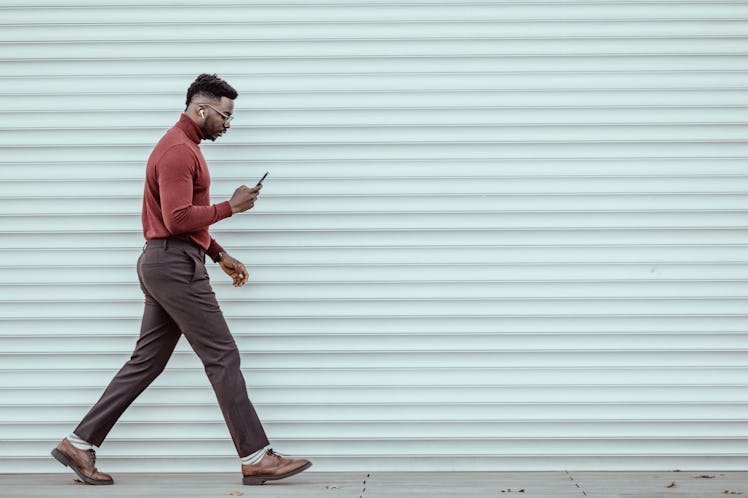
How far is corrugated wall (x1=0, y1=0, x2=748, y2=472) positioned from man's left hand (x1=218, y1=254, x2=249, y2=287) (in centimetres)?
20

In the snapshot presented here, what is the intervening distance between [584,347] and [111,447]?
237 centimetres

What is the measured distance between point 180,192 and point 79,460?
131 centimetres

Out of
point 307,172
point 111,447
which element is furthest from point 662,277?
point 111,447

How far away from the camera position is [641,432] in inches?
174

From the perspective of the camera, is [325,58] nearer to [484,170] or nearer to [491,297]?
[484,170]

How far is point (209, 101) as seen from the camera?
4.11 meters

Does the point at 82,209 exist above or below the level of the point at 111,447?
above

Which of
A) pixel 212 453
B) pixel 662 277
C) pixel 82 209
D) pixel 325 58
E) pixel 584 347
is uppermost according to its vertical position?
pixel 325 58

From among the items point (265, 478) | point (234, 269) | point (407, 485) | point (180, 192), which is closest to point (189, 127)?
point (180, 192)

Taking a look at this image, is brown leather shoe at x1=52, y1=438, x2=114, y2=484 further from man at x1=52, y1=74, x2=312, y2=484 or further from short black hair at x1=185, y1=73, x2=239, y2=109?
short black hair at x1=185, y1=73, x2=239, y2=109

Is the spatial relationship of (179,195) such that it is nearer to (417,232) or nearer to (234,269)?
(234,269)

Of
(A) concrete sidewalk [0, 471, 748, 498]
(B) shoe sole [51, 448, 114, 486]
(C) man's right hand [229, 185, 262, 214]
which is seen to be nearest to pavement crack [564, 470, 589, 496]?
(A) concrete sidewalk [0, 471, 748, 498]

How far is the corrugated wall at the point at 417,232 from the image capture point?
444 centimetres

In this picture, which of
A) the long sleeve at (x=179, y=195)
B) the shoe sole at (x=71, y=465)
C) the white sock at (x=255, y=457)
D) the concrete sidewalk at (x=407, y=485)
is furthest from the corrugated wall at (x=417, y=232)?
the long sleeve at (x=179, y=195)
